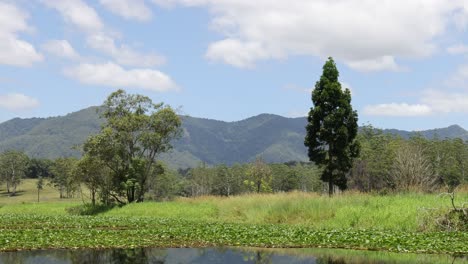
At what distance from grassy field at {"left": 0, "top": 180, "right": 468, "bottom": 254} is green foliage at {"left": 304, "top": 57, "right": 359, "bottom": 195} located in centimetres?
1714

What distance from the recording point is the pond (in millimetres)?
16188

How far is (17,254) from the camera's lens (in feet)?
57.2

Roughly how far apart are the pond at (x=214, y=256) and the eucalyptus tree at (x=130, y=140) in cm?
3386

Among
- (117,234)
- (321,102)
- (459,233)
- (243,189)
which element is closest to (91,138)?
(321,102)

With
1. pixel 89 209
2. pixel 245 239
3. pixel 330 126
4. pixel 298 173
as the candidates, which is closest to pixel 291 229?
pixel 245 239

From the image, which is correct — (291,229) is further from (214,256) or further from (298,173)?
(298,173)

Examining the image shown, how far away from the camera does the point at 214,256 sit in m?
17.8

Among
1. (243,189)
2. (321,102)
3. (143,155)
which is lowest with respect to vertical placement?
(243,189)

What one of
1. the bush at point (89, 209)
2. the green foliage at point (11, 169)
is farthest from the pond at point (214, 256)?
the green foliage at point (11, 169)

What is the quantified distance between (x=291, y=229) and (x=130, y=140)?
32188 mm

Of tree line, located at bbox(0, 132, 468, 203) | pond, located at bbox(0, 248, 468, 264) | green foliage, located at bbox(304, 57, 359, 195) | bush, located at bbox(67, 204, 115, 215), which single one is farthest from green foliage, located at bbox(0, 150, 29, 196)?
pond, located at bbox(0, 248, 468, 264)

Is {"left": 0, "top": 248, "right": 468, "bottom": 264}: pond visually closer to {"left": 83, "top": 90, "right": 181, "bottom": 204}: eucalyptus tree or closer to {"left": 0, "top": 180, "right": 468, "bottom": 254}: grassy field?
{"left": 0, "top": 180, "right": 468, "bottom": 254}: grassy field

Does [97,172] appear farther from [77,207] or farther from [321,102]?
[321,102]

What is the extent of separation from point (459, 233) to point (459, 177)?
85.3 metres
